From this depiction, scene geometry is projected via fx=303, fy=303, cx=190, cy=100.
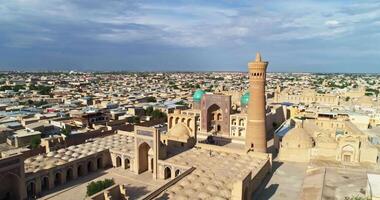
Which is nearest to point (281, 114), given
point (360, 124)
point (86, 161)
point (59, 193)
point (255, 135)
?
point (360, 124)

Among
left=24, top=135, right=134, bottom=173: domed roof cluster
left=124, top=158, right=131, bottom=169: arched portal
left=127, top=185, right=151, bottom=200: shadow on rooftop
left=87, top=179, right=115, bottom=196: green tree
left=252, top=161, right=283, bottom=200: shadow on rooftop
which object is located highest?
left=24, top=135, right=134, bottom=173: domed roof cluster

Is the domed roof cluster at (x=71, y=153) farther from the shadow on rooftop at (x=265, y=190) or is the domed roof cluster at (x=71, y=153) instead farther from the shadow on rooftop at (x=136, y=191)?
the shadow on rooftop at (x=265, y=190)

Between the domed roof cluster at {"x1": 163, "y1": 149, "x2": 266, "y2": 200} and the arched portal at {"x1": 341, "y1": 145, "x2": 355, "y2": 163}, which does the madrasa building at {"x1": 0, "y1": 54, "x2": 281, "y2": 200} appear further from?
the arched portal at {"x1": 341, "y1": 145, "x2": 355, "y2": 163}

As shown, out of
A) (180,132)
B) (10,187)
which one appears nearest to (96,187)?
(10,187)

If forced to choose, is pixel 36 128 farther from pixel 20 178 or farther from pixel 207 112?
pixel 207 112

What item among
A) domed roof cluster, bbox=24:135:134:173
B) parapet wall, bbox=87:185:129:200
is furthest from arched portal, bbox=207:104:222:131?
parapet wall, bbox=87:185:129:200

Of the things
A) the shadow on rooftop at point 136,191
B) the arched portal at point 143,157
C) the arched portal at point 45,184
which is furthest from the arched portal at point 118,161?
the arched portal at point 45,184
